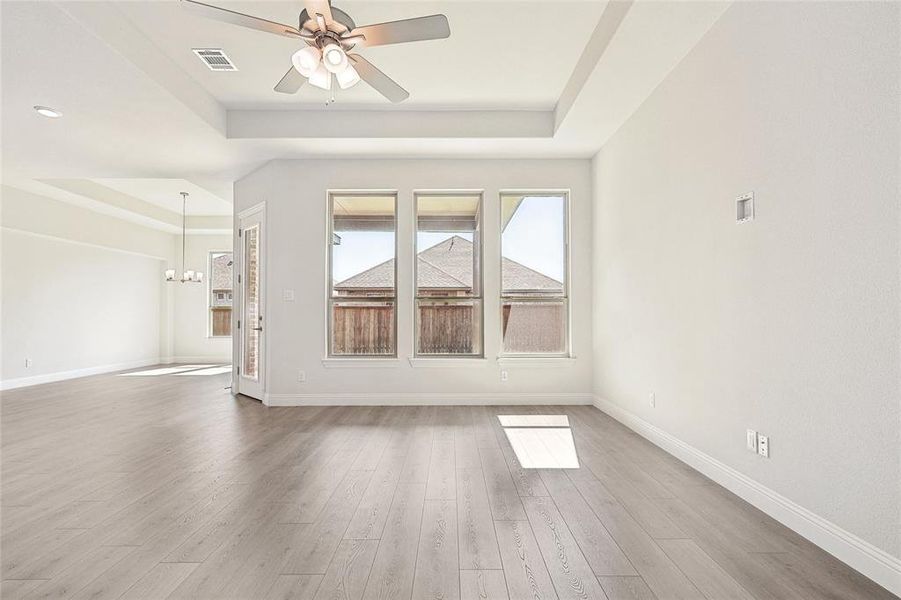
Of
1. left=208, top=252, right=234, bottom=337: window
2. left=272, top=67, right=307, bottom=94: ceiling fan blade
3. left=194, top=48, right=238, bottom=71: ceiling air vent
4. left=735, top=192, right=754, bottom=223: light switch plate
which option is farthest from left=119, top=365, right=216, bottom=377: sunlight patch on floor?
left=735, top=192, right=754, bottom=223: light switch plate

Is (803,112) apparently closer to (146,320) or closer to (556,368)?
(556,368)

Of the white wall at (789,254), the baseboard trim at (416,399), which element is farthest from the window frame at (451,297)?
the white wall at (789,254)

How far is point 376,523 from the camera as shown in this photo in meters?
2.38

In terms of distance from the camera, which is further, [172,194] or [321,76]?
[172,194]

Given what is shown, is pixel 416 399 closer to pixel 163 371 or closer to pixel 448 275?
pixel 448 275

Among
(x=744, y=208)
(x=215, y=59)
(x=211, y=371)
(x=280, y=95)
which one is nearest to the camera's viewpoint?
(x=744, y=208)

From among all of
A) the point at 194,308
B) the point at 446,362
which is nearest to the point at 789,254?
the point at 446,362

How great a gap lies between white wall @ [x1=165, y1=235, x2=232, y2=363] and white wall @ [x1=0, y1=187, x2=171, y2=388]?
1.12 feet

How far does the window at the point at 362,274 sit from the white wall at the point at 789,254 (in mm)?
3018

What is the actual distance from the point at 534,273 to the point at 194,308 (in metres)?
8.03

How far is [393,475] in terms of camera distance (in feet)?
10.1

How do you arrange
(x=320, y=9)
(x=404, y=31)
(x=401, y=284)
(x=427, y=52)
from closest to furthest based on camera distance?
(x=320, y=9), (x=404, y=31), (x=427, y=52), (x=401, y=284)

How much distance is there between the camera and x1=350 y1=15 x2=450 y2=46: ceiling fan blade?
251 centimetres

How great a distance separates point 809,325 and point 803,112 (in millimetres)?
1016
